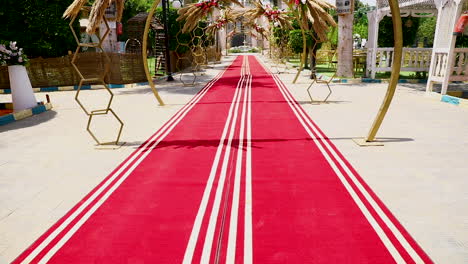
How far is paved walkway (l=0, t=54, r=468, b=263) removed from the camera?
3488 mm

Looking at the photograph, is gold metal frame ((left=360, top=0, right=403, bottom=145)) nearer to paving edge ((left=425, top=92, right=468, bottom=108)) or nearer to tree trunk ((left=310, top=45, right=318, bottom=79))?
tree trunk ((left=310, top=45, right=318, bottom=79))

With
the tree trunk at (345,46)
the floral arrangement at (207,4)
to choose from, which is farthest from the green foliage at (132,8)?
the tree trunk at (345,46)

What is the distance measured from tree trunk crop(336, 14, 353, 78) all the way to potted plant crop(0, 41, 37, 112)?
45.4ft

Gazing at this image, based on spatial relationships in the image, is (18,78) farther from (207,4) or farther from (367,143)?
(367,143)

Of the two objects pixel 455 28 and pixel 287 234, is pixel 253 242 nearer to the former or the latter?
pixel 287 234

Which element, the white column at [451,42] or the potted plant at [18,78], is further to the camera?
the white column at [451,42]

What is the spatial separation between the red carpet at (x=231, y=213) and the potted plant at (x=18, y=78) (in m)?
6.16

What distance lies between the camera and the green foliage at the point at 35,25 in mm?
15531

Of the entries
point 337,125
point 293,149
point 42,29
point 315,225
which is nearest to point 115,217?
point 315,225

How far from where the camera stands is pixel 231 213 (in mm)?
3783

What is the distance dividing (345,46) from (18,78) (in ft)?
46.6

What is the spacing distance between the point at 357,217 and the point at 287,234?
0.90 metres

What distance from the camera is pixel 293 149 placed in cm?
602

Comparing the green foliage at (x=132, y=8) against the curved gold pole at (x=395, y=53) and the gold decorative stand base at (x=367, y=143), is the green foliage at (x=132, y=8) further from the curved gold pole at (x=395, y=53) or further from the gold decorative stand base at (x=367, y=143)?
the gold decorative stand base at (x=367, y=143)
